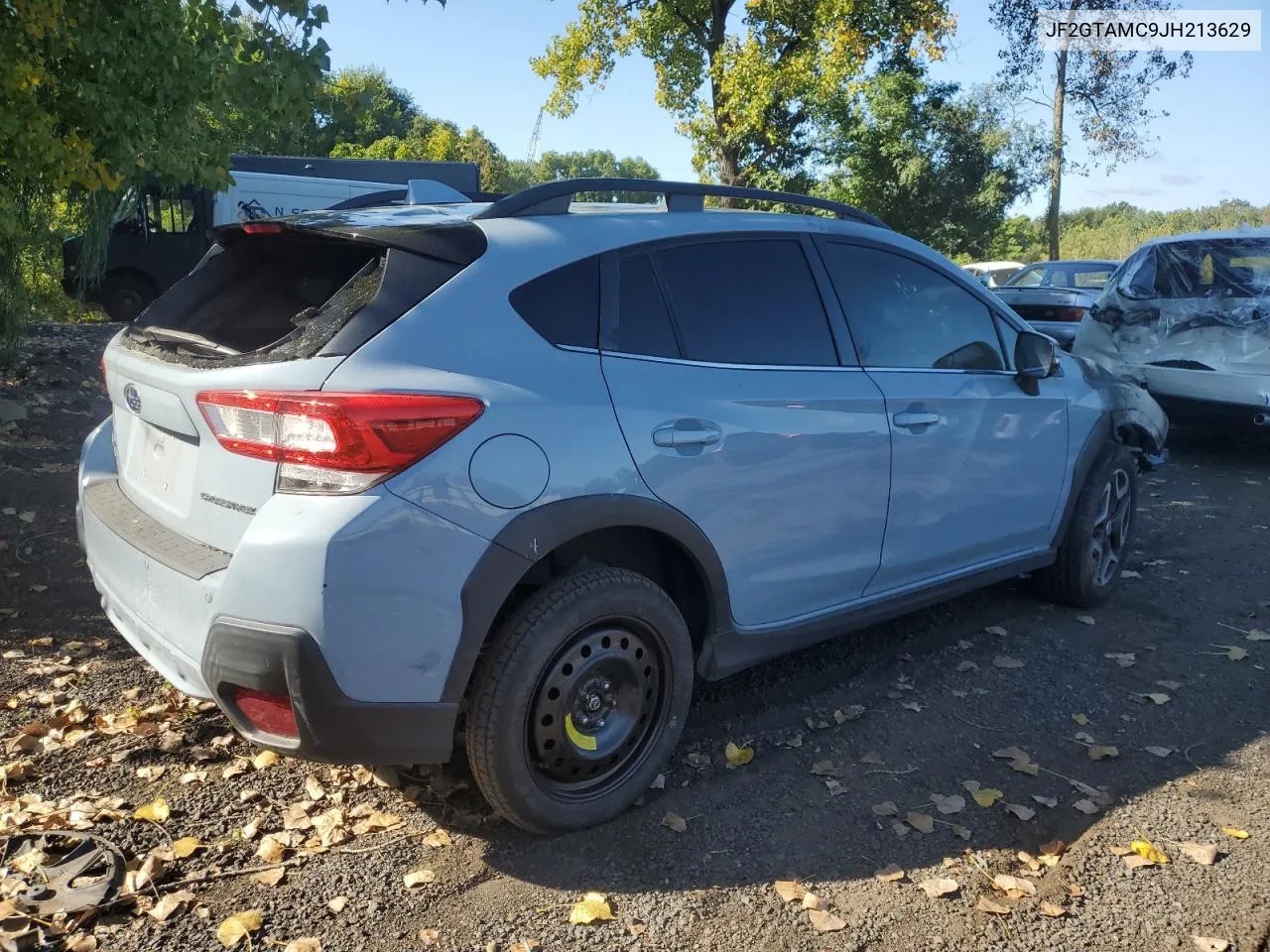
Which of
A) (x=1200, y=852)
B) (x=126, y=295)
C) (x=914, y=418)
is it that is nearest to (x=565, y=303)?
(x=914, y=418)

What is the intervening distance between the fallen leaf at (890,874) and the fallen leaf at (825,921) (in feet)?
0.79

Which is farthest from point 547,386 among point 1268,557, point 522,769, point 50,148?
point 1268,557

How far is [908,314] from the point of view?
4.00 meters

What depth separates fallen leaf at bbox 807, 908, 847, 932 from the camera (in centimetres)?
263

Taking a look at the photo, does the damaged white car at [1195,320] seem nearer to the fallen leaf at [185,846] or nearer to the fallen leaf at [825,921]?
the fallen leaf at [825,921]

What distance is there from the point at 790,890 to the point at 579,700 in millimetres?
774

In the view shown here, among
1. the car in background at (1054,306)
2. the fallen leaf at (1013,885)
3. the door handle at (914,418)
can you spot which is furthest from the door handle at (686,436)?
the car in background at (1054,306)

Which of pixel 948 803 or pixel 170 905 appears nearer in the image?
pixel 170 905

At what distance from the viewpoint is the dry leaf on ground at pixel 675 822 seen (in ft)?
10.0

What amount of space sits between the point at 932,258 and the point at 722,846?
2.50 meters

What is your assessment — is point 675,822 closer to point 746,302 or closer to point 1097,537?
A: point 746,302

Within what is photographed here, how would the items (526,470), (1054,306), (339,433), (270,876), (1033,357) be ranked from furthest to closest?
(1054,306)
(1033,357)
(270,876)
(526,470)
(339,433)

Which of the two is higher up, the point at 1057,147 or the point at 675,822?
the point at 1057,147

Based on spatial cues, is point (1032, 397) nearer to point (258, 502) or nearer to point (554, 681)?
point (554, 681)
